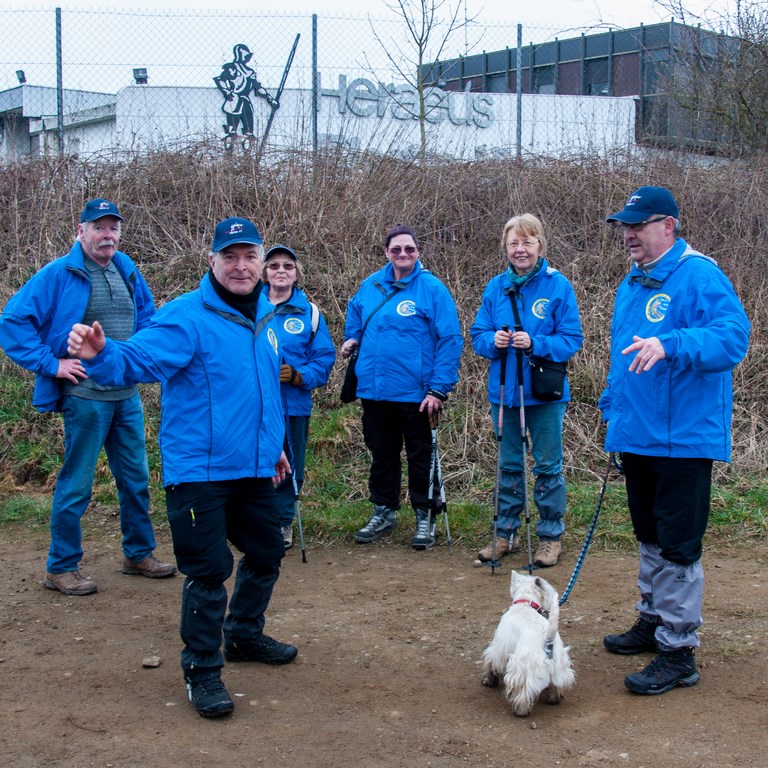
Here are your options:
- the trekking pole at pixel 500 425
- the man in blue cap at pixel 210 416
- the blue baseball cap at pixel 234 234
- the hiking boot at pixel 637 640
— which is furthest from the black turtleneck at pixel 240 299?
the hiking boot at pixel 637 640

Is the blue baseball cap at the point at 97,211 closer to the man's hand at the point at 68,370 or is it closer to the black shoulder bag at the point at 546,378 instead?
the man's hand at the point at 68,370

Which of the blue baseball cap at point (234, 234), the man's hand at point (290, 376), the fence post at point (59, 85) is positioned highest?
the fence post at point (59, 85)

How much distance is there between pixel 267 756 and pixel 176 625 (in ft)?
5.58

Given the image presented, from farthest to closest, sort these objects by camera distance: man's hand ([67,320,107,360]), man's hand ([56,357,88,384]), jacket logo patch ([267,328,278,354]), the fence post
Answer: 1. the fence post
2. man's hand ([56,357,88,384])
3. jacket logo patch ([267,328,278,354])
4. man's hand ([67,320,107,360])

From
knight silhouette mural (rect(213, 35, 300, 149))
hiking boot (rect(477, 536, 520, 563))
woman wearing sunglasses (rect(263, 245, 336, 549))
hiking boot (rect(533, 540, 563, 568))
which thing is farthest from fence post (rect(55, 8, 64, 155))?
hiking boot (rect(533, 540, 563, 568))

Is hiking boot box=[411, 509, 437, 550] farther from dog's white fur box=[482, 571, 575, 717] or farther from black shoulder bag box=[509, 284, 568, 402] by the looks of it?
dog's white fur box=[482, 571, 575, 717]

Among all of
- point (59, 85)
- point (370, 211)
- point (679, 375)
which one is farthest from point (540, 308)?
point (59, 85)

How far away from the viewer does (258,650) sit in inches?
176

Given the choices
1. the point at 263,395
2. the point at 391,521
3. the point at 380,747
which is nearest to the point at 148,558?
the point at 391,521

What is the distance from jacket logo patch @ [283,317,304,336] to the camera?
6289 mm

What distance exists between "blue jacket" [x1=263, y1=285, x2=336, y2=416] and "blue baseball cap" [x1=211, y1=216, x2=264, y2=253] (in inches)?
86.5

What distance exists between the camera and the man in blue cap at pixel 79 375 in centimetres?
531

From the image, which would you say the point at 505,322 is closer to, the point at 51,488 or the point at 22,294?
the point at 22,294

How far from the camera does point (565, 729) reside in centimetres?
373
